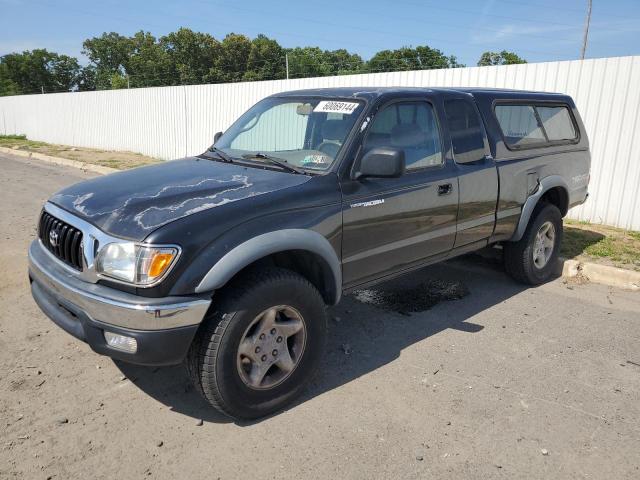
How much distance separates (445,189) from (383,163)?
3.31 ft

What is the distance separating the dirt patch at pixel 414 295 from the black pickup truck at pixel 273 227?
0.66 meters

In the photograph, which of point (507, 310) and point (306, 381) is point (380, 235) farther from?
point (507, 310)

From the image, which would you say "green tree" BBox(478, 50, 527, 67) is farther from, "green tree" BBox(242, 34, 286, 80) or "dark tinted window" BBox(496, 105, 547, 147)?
"dark tinted window" BBox(496, 105, 547, 147)

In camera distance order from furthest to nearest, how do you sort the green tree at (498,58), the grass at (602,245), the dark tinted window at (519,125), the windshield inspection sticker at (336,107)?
the green tree at (498,58) → the grass at (602,245) → the dark tinted window at (519,125) → the windshield inspection sticker at (336,107)

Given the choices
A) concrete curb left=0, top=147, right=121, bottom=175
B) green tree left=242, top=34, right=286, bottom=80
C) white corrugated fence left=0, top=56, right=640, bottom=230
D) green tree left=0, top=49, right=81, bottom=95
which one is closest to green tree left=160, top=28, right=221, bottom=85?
green tree left=242, top=34, right=286, bottom=80

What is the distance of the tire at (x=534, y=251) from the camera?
17.5ft

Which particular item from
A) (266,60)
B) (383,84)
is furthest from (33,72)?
(383,84)

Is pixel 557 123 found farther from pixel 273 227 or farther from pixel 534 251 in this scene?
pixel 273 227

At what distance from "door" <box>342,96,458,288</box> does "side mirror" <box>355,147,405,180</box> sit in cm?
15

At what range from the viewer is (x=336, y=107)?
3.93 metres

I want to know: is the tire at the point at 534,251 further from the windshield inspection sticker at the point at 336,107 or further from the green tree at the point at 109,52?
the green tree at the point at 109,52

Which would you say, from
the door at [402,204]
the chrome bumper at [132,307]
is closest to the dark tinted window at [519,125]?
the door at [402,204]

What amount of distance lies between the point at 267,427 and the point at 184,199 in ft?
4.67

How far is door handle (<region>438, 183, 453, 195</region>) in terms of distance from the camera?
418 cm
